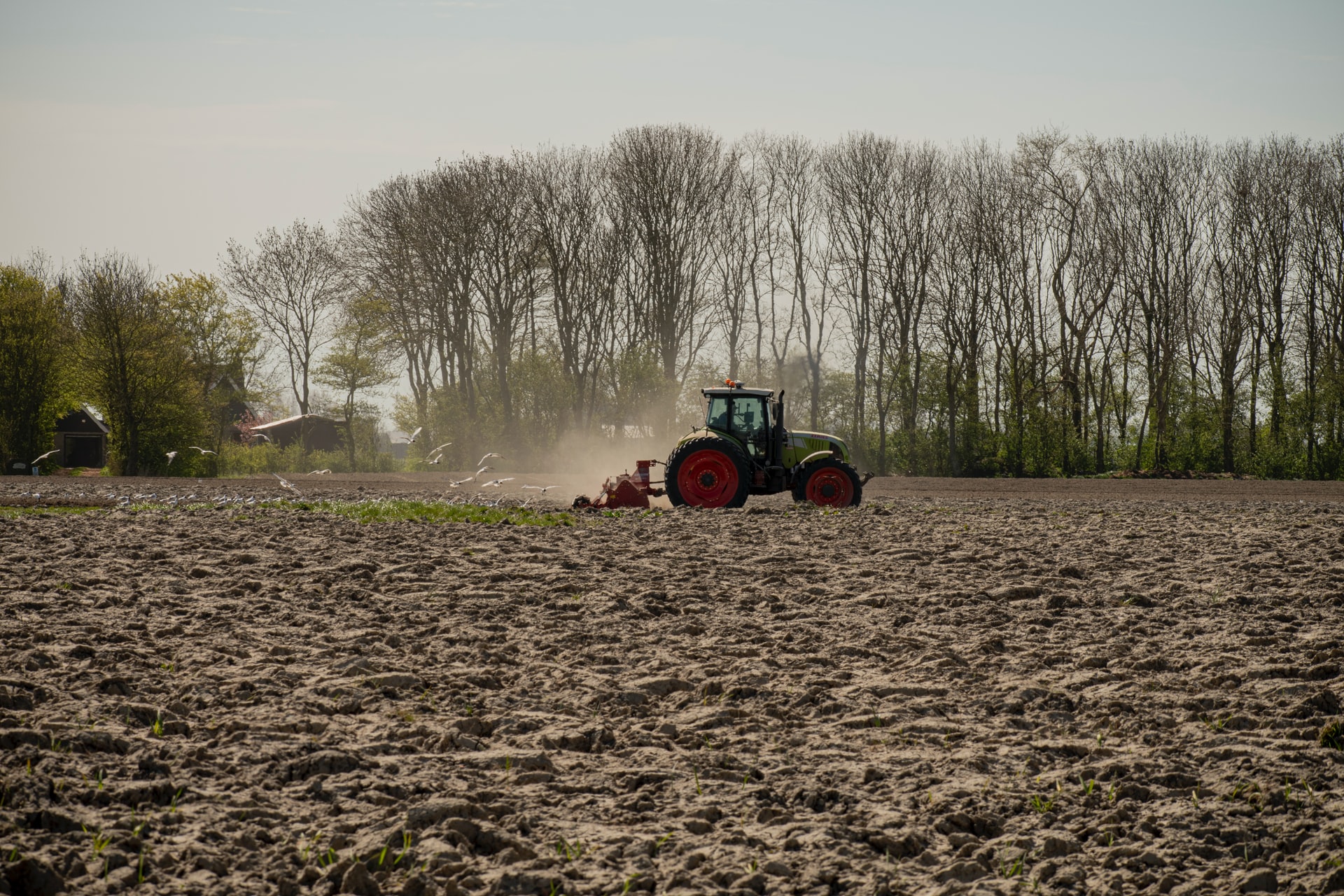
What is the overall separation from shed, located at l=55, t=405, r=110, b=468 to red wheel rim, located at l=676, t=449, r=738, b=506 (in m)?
45.8

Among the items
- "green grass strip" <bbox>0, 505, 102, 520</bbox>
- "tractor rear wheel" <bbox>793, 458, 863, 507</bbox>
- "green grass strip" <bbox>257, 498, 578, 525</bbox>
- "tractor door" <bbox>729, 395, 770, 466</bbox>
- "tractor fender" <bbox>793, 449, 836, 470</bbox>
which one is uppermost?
"tractor door" <bbox>729, 395, 770, 466</bbox>

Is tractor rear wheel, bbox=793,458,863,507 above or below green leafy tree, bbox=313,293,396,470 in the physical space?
below

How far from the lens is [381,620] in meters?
8.06

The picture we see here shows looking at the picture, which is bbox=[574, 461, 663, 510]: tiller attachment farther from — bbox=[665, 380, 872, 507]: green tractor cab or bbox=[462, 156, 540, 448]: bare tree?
bbox=[462, 156, 540, 448]: bare tree

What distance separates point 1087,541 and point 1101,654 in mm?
5789

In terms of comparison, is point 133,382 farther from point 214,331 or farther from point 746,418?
point 746,418

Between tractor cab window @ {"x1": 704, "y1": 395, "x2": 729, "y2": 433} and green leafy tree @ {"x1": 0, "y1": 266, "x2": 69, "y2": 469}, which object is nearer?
tractor cab window @ {"x1": 704, "y1": 395, "x2": 729, "y2": 433}

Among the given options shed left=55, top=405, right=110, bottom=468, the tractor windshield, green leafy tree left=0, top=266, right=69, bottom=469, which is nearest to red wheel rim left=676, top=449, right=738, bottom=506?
the tractor windshield

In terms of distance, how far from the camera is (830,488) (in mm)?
16250

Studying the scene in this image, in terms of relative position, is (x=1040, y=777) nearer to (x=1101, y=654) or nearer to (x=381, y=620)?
(x=1101, y=654)

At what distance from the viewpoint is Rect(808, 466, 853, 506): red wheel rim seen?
1617cm

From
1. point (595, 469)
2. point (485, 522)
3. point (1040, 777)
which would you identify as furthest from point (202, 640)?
point (595, 469)

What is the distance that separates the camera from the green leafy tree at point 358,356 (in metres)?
45.1

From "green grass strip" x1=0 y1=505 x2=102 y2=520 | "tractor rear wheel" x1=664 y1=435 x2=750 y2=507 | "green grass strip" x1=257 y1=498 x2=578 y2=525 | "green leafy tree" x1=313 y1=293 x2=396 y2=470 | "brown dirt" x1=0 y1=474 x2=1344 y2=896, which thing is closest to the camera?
"brown dirt" x1=0 y1=474 x2=1344 y2=896
